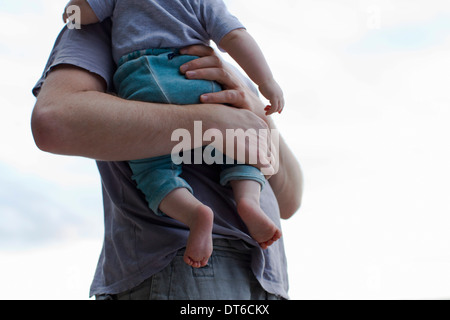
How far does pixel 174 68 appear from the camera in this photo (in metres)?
0.94

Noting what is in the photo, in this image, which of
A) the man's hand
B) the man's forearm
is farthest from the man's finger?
the man's forearm

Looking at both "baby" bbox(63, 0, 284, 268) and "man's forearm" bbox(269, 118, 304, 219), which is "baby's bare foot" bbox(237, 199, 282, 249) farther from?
"man's forearm" bbox(269, 118, 304, 219)

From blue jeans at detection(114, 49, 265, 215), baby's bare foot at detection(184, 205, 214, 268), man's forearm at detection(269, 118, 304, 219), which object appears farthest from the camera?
man's forearm at detection(269, 118, 304, 219)

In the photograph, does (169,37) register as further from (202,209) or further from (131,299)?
(131,299)

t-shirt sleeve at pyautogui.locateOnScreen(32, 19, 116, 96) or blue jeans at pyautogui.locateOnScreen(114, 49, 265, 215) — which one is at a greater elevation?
t-shirt sleeve at pyautogui.locateOnScreen(32, 19, 116, 96)

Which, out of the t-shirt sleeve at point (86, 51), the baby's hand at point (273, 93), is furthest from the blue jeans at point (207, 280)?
the t-shirt sleeve at point (86, 51)

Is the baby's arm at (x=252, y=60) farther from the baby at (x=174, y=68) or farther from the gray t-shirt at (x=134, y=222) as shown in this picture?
the gray t-shirt at (x=134, y=222)

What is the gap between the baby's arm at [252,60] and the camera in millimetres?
971

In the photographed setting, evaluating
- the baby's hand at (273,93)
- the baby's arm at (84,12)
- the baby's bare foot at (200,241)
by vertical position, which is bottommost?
the baby's bare foot at (200,241)

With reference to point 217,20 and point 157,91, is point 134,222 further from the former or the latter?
point 217,20

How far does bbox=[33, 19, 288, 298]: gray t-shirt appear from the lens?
34.1 inches

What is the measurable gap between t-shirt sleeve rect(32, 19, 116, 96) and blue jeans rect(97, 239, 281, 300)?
40cm

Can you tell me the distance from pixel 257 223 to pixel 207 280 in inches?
5.5

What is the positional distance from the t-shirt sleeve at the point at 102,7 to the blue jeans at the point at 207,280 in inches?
20.1
